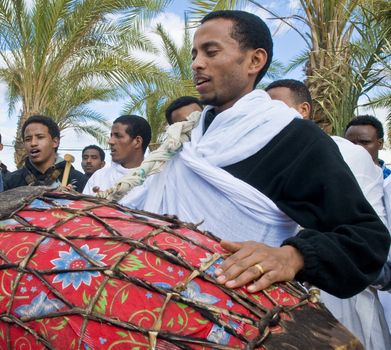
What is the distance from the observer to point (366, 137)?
16.2ft

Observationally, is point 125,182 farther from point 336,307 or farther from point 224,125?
point 336,307

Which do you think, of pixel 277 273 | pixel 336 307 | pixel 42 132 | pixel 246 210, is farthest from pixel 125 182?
pixel 42 132

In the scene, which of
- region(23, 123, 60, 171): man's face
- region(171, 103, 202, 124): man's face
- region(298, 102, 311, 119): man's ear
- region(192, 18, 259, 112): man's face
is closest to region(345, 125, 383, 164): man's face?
region(171, 103, 202, 124): man's face

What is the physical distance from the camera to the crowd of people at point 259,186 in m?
1.44

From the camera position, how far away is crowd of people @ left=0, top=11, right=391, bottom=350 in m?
1.44

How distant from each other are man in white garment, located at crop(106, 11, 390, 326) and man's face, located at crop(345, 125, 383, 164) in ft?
10.1

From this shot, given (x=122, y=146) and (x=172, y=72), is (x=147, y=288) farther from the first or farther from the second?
(x=172, y=72)

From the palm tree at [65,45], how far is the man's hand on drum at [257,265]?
28.4 feet

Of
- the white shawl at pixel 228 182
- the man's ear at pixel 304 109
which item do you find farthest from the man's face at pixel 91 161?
the white shawl at pixel 228 182

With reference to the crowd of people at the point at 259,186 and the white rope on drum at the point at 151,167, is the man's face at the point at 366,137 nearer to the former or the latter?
the crowd of people at the point at 259,186

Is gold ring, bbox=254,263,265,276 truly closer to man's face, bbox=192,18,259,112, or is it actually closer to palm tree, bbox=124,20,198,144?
man's face, bbox=192,18,259,112

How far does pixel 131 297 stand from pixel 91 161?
288 inches

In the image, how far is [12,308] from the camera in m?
1.22

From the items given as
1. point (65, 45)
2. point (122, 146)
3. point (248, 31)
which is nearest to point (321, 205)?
point (248, 31)
